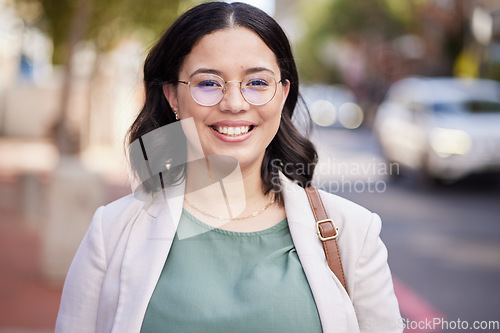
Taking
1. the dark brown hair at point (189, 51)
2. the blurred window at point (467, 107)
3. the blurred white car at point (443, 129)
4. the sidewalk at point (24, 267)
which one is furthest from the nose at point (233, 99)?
the blurred window at point (467, 107)

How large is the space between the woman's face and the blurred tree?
742 centimetres

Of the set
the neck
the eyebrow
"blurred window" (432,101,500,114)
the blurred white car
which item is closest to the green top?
the neck

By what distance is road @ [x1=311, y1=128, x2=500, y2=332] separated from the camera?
5.91 meters

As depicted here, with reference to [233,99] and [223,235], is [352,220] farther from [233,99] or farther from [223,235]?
[233,99]

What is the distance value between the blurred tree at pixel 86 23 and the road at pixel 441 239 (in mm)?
3337

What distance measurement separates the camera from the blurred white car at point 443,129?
1185 centimetres

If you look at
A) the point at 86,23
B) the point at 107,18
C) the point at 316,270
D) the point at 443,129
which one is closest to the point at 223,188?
the point at 316,270

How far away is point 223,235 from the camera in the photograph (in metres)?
2.20

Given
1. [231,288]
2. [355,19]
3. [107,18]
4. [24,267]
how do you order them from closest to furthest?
[231,288] → [24,267] → [107,18] → [355,19]

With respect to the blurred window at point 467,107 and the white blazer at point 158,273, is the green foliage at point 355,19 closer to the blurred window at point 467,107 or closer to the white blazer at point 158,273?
the blurred window at point 467,107

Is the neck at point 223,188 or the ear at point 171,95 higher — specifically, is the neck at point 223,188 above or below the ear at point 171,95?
below

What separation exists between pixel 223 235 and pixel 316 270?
1.07ft

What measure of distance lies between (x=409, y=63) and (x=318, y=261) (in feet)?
135

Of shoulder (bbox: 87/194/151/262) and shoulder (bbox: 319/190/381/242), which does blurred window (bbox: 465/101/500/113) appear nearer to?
shoulder (bbox: 319/190/381/242)
